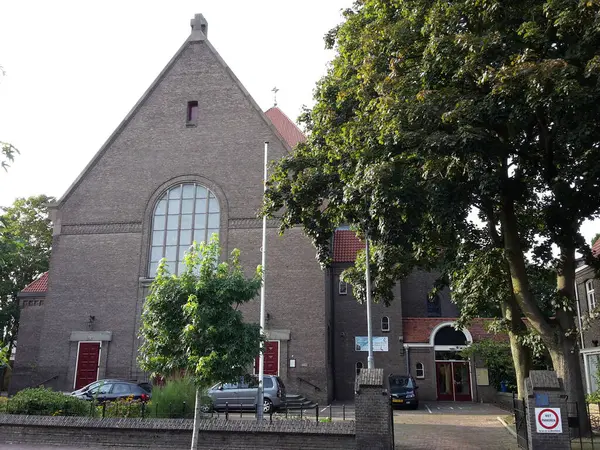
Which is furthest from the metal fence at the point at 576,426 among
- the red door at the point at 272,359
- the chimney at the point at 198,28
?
the chimney at the point at 198,28

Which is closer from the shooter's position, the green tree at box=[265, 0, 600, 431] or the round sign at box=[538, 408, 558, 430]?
the round sign at box=[538, 408, 558, 430]

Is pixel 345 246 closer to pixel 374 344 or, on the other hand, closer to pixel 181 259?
pixel 374 344

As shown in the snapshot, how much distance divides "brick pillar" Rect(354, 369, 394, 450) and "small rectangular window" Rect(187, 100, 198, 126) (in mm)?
20588

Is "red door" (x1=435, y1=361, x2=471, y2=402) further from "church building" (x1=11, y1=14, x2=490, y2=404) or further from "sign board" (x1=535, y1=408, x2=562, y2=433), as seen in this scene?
→ "sign board" (x1=535, y1=408, x2=562, y2=433)

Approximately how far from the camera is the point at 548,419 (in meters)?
11.6

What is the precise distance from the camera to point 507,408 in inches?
990

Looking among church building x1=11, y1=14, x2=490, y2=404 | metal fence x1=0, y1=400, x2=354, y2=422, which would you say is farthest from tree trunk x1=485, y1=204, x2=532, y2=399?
church building x1=11, y1=14, x2=490, y2=404

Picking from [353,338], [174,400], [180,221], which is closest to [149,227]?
[180,221]

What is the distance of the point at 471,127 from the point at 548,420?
6513 mm

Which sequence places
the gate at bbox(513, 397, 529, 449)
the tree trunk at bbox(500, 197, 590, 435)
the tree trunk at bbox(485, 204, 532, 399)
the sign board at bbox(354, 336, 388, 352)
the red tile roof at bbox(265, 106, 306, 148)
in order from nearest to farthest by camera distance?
the gate at bbox(513, 397, 529, 449)
the tree trunk at bbox(500, 197, 590, 435)
the tree trunk at bbox(485, 204, 532, 399)
the sign board at bbox(354, 336, 388, 352)
the red tile roof at bbox(265, 106, 306, 148)

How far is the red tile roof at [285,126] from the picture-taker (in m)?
35.1

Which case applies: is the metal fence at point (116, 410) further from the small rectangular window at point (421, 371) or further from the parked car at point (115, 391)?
the small rectangular window at point (421, 371)

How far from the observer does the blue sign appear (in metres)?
11.7

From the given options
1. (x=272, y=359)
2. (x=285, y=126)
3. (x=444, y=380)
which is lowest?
(x=444, y=380)
